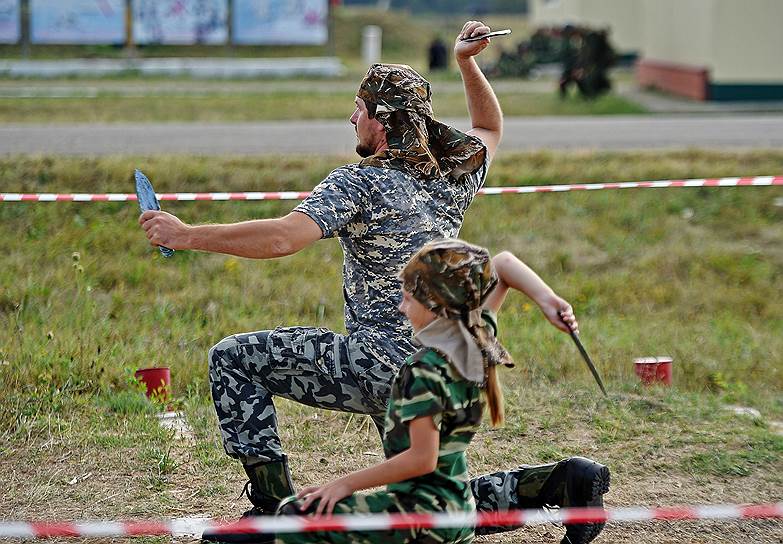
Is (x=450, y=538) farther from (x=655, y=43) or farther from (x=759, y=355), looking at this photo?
(x=655, y=43)

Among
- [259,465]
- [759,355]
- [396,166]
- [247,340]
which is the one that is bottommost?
[759,355]

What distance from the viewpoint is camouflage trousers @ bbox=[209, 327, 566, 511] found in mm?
4121

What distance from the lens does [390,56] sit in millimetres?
47188

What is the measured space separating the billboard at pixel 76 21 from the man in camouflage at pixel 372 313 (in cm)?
2852

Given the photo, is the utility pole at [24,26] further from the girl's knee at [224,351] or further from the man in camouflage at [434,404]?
the man in camouflage at [434,404]

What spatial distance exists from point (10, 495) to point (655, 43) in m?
23.9

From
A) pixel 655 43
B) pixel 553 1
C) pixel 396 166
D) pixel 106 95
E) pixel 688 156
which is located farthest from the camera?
pixel 553 1

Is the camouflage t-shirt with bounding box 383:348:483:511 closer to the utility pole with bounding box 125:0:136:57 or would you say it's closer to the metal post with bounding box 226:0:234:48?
the utility pole with bounding box 125:0:136:57

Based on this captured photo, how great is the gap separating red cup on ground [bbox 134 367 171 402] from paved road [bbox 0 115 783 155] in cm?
616

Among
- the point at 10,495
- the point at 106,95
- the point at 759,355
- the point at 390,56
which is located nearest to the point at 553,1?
the point at 390,56

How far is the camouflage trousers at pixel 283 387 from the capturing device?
4.12 metres

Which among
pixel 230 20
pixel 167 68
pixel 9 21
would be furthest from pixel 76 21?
pixel 230 20

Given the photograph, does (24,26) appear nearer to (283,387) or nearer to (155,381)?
(155,381)

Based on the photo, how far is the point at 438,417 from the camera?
338 centimetres
